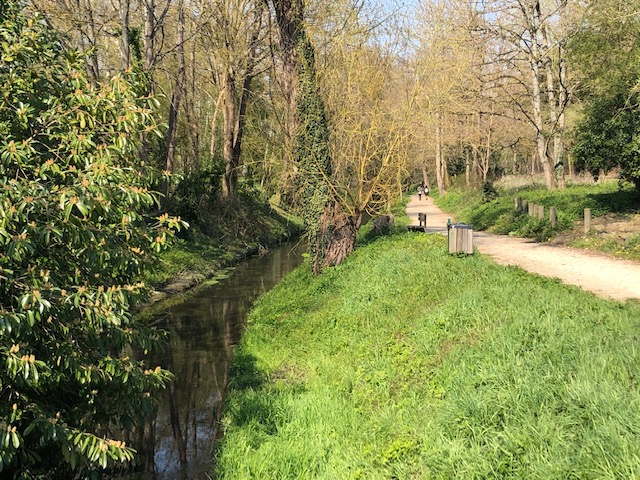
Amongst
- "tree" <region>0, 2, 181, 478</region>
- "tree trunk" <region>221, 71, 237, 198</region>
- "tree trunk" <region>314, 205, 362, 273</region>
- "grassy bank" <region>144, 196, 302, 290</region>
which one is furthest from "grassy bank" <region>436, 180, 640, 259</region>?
"tree trunk" <region>221, 71, 237, 198</region>

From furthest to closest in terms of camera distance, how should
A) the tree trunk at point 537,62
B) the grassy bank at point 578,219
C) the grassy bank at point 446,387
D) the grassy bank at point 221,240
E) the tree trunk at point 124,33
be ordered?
the tree trunk at point 537,62 < the grassy bank at point 221,240 < the tree trunk at point 124,33 < the grassy bank at point 578,219 < the grassy bank at point 446,387

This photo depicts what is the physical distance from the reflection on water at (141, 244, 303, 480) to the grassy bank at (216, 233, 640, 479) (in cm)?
46

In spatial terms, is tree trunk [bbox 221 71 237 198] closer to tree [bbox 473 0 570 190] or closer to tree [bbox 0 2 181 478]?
tree [bbox 473 0 570 190]

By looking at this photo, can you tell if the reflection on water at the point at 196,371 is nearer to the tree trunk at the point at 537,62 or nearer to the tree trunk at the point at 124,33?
the tree trunk at the point at 124,33

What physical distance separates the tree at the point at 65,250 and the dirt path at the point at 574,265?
791 cm

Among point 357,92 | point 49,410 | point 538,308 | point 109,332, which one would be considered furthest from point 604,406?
point 357,92

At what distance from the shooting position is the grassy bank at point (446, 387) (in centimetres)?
455

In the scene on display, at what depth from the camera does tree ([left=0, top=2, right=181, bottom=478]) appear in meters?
3.94

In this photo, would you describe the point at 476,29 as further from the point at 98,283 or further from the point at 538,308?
the point at 98,283

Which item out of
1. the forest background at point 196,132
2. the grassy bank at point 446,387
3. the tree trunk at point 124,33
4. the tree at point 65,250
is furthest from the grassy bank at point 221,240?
the tree at point 65,250

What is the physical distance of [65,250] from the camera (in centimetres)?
468

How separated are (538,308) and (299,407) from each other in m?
3.72

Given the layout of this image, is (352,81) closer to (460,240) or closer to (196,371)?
(460,240)

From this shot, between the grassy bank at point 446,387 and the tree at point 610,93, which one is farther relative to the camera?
the tree at point 610,93
